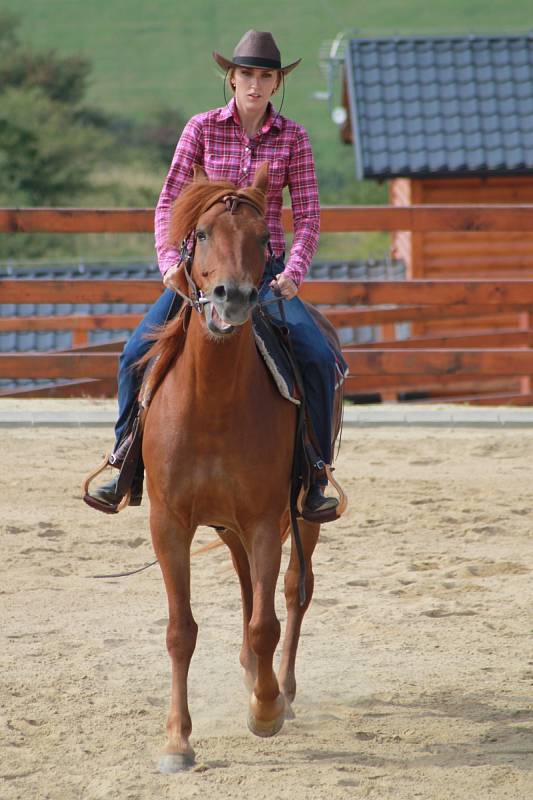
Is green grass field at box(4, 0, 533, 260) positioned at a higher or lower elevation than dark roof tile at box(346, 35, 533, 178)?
higher

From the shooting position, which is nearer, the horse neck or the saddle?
the horse neck

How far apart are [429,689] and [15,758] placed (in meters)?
1.67

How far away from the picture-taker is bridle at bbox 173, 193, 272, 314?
3.64 meters

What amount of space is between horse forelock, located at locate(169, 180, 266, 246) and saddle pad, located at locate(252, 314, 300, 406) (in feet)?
1.74

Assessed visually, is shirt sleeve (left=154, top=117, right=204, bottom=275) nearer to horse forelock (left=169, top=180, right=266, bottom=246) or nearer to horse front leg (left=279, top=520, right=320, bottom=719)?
horse forelock (left=169, top=180, right=266, bottom=246)

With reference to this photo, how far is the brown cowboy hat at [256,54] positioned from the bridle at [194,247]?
731 millimetres

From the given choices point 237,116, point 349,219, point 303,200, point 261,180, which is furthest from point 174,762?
point 349,219

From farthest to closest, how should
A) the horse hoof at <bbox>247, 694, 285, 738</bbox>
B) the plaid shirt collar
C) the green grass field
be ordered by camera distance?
the green grass field → the plaid shirt collar → the horse hoof at <bbox>247, 694, 285, 738</bbox>

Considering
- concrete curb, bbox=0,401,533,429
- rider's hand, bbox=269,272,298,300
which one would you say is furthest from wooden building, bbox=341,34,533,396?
rider's hand, bbox=269,272,298,300

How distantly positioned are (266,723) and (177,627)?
46cm

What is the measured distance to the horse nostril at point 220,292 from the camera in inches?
133

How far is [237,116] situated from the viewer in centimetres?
427

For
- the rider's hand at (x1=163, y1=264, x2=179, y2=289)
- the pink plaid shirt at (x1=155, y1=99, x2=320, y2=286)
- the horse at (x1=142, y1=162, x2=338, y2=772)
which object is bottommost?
the horse at (x1=142, y1=162, x2=338, y2=772)

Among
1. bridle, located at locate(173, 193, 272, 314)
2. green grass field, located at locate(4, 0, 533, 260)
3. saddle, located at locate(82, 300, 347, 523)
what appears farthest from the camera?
green grass field, located at locate(4, 0, 533, 260)
